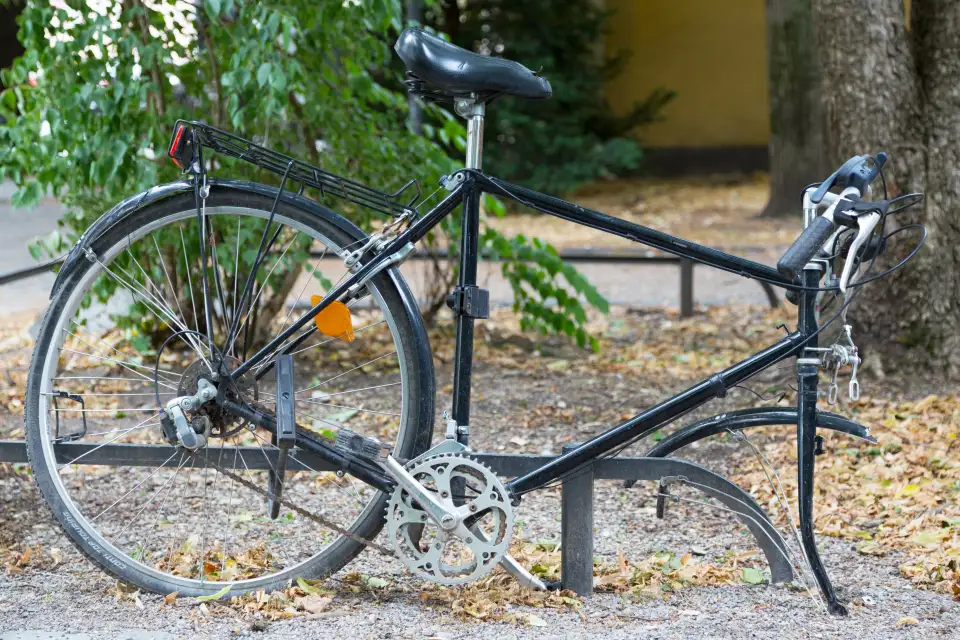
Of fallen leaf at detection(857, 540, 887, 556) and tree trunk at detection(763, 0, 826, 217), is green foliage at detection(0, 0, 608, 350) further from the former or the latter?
tree trunk at detection(763, 0, 826, 217)

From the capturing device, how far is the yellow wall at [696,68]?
681 inches

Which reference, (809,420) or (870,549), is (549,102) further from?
(809,420)

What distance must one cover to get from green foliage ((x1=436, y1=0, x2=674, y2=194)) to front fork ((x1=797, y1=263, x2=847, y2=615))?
37.5 feet

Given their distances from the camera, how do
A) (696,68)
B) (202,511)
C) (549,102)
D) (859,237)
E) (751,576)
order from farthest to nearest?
(696,68), (549,102), (202,511), (751,576), (859,237)

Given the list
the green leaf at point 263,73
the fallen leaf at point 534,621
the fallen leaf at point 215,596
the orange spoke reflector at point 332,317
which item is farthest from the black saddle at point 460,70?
the green leaf at point 263,73

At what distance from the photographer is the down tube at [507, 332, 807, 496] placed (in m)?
2.84

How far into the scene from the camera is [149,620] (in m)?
2.84

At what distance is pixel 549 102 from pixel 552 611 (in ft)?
40.6

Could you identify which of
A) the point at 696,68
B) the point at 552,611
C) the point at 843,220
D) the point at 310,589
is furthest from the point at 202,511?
the point at 696,68

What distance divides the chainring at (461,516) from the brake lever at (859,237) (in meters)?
0.97

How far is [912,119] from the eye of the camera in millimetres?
5004

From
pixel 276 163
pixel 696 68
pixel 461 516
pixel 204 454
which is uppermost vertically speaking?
pixel 696 68

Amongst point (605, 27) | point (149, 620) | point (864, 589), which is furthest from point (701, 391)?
point (605, 27)

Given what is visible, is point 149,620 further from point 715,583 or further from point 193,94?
point 193,94
